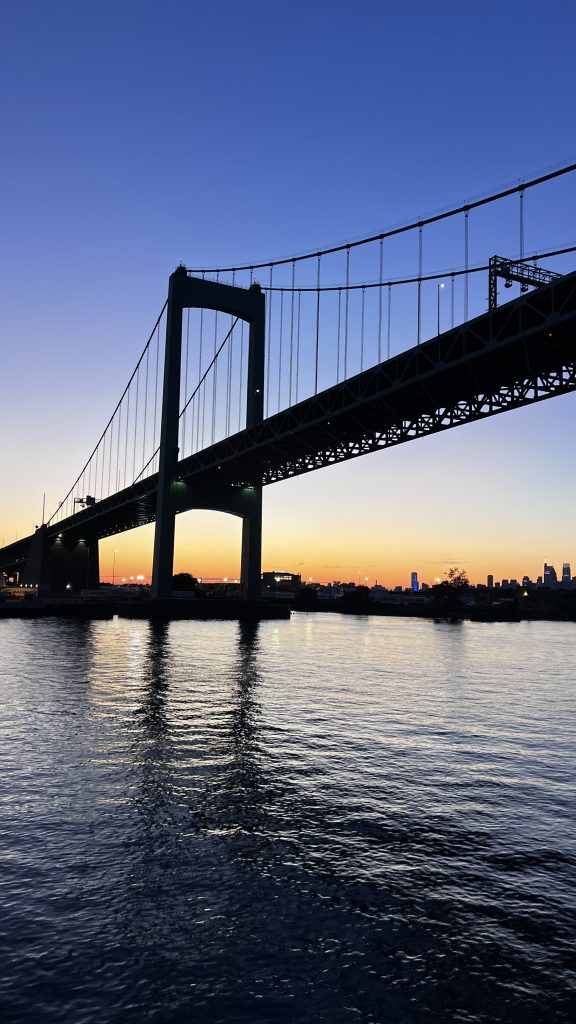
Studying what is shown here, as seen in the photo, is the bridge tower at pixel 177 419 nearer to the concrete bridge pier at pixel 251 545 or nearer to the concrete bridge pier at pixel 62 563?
the concrete bridge pier at pixel 251 545

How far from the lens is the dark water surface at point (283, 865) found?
5.80 metres

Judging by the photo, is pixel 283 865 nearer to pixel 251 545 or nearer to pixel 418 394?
pixel 418 394

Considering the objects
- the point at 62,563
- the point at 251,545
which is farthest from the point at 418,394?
the point at 62,563

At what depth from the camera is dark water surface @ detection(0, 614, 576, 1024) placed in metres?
5.80

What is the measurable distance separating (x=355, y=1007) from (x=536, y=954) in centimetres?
192

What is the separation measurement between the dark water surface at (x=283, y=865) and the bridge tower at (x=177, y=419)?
161ft

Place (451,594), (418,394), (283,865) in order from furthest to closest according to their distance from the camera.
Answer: (451,594) → (418,394) → (283,865)

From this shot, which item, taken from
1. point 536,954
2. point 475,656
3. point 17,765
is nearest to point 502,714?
point 17,765

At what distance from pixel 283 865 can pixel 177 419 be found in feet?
212

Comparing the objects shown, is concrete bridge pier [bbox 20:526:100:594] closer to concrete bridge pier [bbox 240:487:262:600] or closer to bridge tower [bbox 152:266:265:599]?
bridge tower [bbox 152:266:265:599]

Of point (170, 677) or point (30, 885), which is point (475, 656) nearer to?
point (170, 677)

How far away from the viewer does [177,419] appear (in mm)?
71000

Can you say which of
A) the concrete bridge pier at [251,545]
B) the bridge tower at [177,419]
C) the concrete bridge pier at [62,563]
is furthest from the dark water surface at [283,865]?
the concrete bridge pier at [62,563]

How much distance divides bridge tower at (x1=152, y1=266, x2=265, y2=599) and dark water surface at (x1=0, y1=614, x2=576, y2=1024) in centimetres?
4903
